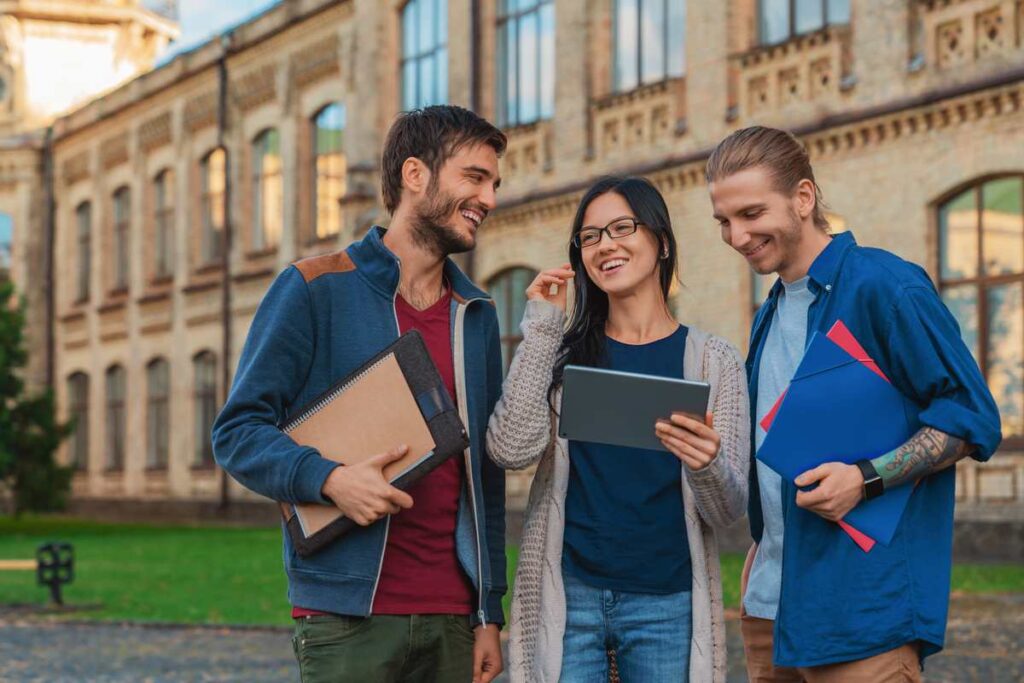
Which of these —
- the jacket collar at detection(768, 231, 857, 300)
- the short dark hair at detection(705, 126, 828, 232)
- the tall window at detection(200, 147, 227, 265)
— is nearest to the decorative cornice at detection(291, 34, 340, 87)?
the tall window at detection(200, 147, 227, 265)

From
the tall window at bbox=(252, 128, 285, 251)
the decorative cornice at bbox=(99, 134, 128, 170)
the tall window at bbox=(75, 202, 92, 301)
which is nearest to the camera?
the tall window at bbox=(252, 128, 285, 251)

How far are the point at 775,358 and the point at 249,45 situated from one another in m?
28.4

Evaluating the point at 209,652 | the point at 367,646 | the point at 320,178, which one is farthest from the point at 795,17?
the point at 367,646

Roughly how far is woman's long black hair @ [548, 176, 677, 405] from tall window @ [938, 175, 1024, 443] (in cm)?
1278

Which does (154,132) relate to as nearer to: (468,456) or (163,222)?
(163,222)

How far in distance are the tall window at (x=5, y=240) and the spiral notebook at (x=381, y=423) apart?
3745 cm

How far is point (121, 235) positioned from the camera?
36.9m

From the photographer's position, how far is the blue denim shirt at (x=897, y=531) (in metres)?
3.24

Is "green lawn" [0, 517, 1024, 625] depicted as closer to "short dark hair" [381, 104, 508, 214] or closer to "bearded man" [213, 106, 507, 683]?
"bearded man" [213, 106, 507, 683]

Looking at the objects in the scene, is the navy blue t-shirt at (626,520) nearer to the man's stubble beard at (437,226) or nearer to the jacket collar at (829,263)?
the jacket collar at (829,263)

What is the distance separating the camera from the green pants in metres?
3.54

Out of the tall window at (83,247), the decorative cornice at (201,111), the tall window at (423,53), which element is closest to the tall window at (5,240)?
the tall window at (83,247)

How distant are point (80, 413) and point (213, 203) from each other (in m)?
8.31

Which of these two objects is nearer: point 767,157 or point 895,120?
point 767,157
